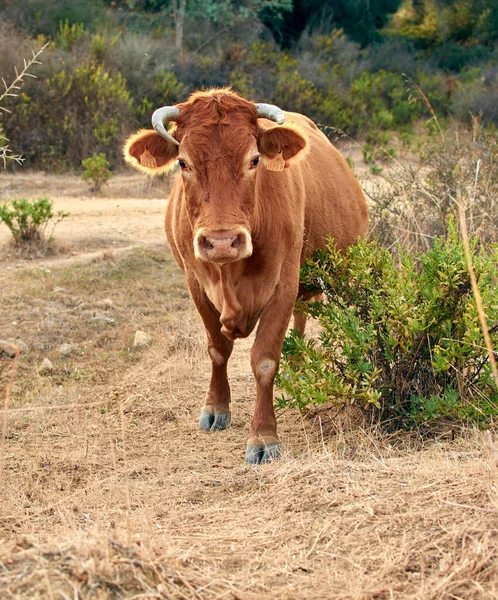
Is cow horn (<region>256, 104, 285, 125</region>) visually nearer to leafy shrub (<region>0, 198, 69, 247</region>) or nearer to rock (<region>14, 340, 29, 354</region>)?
rock (<region>14, 340, 29, 354</region>)

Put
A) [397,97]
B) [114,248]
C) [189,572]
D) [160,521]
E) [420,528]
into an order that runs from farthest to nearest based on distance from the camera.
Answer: [397,97]
[114,248]
[160,521]
[420,528]
[189,572]

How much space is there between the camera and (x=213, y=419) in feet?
18.3

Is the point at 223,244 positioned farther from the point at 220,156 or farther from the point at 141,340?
the point at 141,340

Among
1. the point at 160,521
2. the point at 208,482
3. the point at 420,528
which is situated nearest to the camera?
the point at 420,528

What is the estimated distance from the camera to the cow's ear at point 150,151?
5.05 meters

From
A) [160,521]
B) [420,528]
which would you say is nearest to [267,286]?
[160,521]

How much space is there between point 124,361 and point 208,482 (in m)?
2.72

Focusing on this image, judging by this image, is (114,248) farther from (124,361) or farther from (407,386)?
(407,386)

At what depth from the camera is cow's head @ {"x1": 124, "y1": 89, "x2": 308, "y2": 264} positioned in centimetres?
443

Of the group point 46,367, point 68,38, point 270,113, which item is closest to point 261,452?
point 270,113

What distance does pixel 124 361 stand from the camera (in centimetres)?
696

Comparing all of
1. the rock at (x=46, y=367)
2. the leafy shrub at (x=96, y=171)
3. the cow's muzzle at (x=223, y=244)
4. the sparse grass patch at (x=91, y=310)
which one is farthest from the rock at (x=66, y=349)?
the leafy shrub at (x=96, y=171)

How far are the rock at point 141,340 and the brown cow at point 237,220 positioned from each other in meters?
1.76

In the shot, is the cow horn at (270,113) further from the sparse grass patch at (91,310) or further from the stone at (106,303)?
the stone at (106,303)
